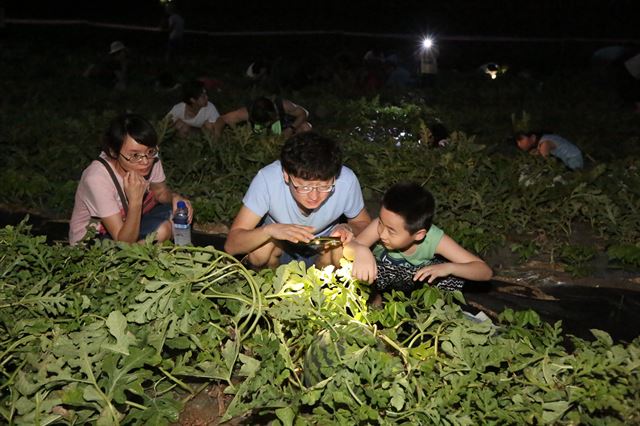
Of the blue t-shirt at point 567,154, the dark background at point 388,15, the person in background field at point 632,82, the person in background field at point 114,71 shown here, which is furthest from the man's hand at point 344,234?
the dark background at point 388,15

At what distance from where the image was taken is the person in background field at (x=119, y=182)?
4652 millimetres

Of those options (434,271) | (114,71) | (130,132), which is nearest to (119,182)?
(130,132)

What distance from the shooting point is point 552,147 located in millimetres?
7676

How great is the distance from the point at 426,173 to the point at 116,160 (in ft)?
9.84

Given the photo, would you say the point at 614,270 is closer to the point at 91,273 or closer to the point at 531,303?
the point at 531,303

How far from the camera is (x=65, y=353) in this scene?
2967mm

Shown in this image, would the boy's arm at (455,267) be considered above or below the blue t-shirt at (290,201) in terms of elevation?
below

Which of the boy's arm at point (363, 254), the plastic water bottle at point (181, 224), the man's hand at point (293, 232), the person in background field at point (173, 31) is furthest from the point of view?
the person in background field at point (173, 31)

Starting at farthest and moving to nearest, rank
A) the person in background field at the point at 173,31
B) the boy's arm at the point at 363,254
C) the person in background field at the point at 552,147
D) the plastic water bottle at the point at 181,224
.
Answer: the person in background field at the point at 173,31 < the person in background field at the point at 552,147 < the plastic water bottle at the point at 181,224 < the boy's arm at the point at 363,254

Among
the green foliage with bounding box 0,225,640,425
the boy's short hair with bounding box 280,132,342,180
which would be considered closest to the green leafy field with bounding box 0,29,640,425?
the green foliage with bounding box 0,225,640,425

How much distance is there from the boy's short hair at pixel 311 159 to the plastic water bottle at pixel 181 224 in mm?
1392

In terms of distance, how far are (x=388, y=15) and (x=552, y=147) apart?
77.4 ft

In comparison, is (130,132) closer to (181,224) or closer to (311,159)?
(181,224)

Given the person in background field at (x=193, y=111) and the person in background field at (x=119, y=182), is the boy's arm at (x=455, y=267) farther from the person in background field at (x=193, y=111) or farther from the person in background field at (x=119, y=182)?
the person in background field at (x=193, y=111)
